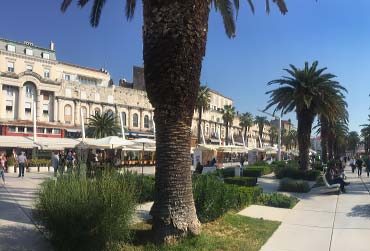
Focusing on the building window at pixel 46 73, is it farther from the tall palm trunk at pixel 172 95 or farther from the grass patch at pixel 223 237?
the tall palm trunk at pixel 172 95

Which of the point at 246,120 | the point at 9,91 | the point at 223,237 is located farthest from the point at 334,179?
the point at 246,120

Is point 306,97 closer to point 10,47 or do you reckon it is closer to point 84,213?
point 84,213

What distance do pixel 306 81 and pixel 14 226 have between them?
2405cm

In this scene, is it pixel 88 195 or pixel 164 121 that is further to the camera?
pixel 164 121

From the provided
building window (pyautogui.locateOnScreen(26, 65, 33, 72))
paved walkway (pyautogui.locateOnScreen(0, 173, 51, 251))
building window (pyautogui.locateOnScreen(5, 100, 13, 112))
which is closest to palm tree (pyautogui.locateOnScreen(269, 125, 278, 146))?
building window (pyautogui.locateOnScreen(26, 65, 33, 72))

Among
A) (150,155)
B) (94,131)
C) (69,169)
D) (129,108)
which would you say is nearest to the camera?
(69,169)

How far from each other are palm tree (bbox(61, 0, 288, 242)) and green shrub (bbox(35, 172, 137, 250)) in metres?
0.93

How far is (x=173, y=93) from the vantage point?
8055 millimetres

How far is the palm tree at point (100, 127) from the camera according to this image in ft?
194

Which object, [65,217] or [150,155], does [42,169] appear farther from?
[65,217]

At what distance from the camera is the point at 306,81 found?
28625mm

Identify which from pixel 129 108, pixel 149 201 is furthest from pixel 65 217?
pixel 129 108

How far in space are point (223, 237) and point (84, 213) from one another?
3.24 m

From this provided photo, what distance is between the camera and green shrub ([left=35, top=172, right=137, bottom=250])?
663 cm
